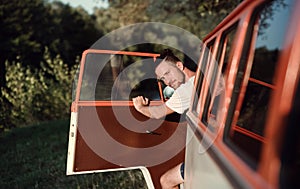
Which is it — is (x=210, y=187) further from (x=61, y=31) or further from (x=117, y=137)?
(x=61, y=31)

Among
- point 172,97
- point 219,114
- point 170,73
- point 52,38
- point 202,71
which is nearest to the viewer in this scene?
point 219,114

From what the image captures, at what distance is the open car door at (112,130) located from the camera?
152 inches

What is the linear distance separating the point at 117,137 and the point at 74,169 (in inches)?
20.1

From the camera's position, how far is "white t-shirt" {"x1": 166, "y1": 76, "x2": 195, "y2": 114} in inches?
146

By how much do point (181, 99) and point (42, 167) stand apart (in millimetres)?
4631

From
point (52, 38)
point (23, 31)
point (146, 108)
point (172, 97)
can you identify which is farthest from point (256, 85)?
point (52, 38)

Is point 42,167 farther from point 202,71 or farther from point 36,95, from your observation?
point 36,95

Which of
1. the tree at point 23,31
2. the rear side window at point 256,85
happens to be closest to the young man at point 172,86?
the rear side window at point 256,85

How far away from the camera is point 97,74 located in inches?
160

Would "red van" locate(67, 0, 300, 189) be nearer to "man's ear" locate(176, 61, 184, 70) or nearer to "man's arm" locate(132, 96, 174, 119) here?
"man's arm" locate(132, 96, 174, 119)

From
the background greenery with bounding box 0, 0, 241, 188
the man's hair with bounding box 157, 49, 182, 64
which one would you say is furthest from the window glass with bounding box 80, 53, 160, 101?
the background greenery with bounding box 0, 0, 241, 188

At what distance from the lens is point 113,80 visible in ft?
13.6

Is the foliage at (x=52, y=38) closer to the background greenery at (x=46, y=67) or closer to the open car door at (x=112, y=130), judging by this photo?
the background greenery at (x=46, y=67)

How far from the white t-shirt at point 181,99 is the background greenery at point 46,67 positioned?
2.66 metres
